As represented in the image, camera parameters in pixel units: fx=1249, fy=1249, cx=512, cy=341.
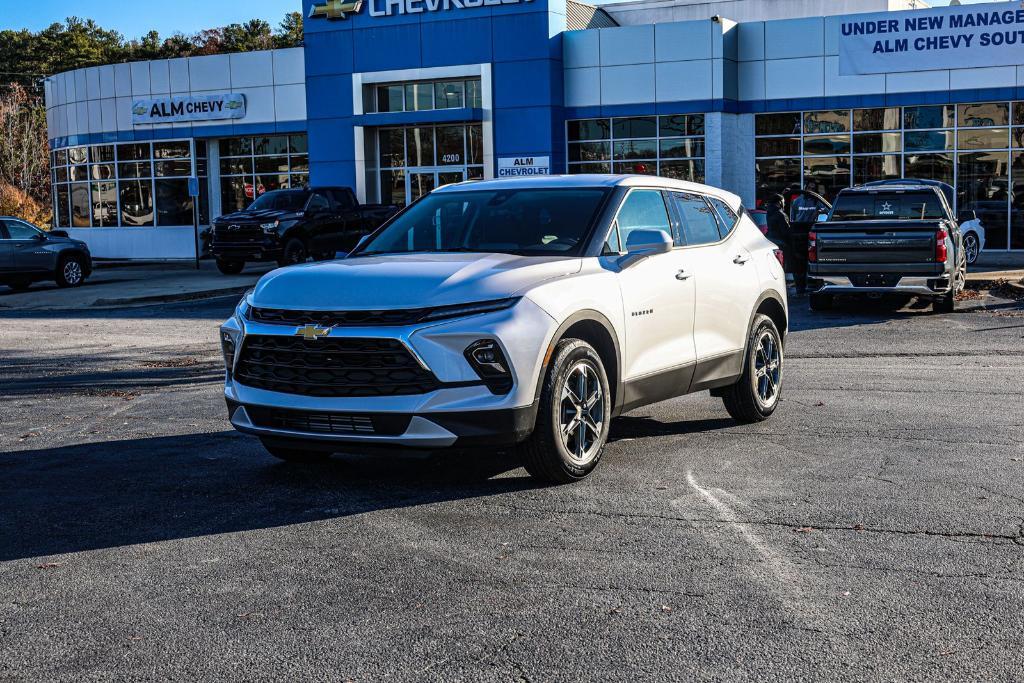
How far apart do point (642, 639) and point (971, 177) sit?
1193 inches

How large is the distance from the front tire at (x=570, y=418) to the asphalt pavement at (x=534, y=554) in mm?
150

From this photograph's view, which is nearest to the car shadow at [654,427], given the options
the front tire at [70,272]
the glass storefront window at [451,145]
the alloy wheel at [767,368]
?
the alloy wheel at [767,368]

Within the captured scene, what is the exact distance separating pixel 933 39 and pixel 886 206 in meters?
14.7

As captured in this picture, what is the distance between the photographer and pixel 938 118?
32.2 metres

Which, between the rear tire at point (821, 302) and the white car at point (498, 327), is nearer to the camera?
the white car at point (498, 327)

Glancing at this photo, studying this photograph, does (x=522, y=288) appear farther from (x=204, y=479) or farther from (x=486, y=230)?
(x=204, y=479)

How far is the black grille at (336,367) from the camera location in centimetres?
641

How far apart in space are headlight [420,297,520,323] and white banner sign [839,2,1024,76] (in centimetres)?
2824

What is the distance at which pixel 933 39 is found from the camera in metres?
31.7

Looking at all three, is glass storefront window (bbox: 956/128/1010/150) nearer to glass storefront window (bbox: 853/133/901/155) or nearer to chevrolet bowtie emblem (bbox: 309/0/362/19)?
glass storefront window (bbox: 853/133/901/155)

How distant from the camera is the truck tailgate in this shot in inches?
671

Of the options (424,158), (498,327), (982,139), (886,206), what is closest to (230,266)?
(424,158)

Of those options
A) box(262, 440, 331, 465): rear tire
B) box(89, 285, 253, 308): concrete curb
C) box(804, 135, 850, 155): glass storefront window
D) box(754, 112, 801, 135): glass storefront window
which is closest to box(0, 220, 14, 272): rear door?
box(89, 285, 253, 308): concrete curb

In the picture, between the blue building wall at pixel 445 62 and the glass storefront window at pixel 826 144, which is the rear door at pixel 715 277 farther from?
the blue building wall at pixel 445 62
